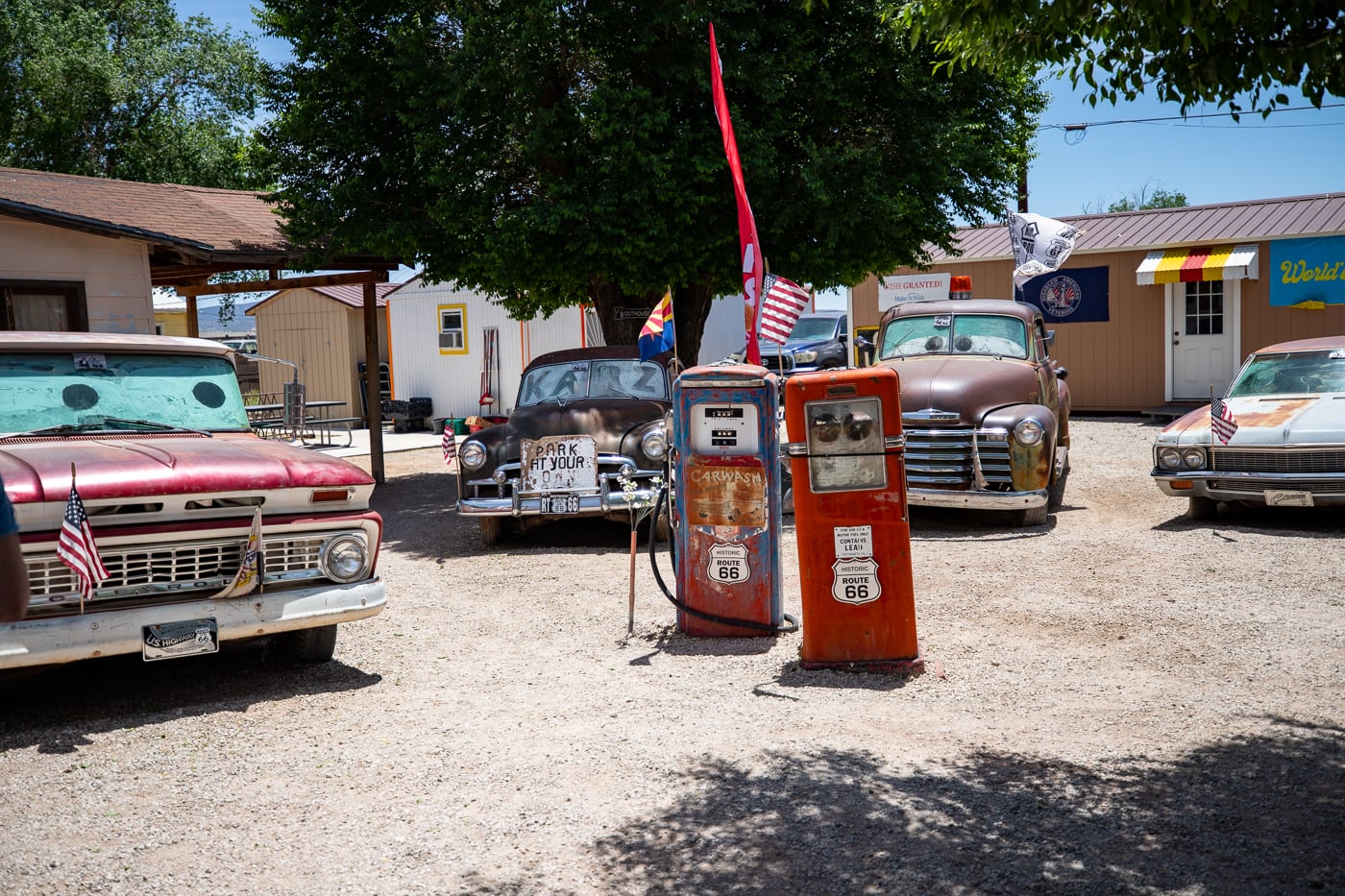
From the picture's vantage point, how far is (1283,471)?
359 inches

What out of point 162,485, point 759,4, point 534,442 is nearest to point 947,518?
point 534,442

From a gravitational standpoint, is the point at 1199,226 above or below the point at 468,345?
above

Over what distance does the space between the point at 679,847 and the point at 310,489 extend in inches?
104

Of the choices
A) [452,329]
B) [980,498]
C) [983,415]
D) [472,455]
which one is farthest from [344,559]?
[452,329]

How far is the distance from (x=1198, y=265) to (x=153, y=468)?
1828cm

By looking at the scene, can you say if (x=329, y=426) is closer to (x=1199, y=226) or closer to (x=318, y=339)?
(x=318, y=339)

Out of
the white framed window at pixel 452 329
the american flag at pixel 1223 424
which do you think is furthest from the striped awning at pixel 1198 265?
the white framed window at pixel 452 329

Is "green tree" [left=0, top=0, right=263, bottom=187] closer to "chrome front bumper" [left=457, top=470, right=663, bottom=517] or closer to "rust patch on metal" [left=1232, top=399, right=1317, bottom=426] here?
"chrome front bumper" [left=457, top=470, right=663, bottom=517]

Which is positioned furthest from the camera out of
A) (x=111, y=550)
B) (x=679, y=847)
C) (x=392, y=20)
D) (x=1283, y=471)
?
(x=392, y=20)

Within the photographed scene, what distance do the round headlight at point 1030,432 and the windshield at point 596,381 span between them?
312 centimetres

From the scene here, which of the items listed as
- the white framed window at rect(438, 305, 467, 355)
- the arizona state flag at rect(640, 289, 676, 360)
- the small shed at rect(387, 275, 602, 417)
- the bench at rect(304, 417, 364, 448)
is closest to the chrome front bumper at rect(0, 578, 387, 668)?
the arizona state flag at rect(640, 289, 676, 360)

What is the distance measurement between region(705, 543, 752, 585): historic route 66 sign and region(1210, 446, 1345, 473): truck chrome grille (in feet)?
16.7

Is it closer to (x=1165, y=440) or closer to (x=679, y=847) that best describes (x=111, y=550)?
(x=679, y=847)

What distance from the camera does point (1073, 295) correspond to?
69.0 feet
